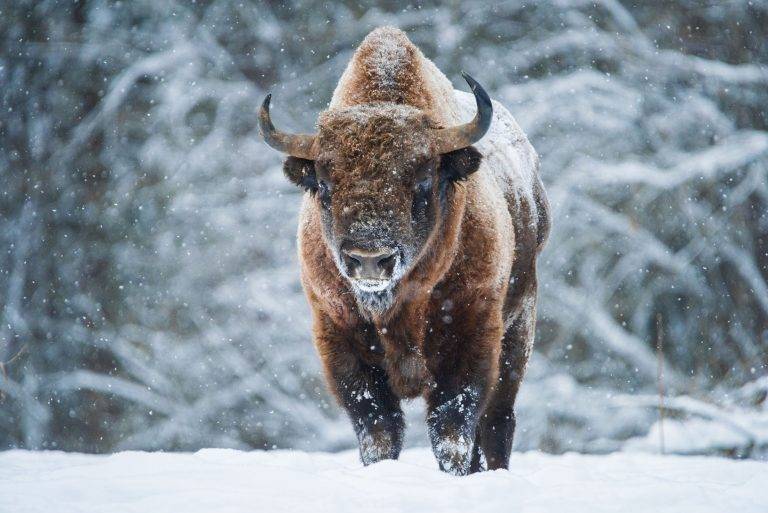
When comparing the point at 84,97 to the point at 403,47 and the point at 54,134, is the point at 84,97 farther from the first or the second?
the point at 403,47

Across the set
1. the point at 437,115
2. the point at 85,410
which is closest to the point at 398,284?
the point at 437,115

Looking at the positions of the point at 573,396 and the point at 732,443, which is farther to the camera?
the point at 573,396

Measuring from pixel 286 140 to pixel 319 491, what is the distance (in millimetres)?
1906

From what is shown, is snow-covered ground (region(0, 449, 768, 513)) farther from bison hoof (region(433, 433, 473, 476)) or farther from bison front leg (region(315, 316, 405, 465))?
bison front leg (region(315, 316, 405, 465))

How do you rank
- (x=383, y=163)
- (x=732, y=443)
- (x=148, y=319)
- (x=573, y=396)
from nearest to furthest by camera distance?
(x=383, y=163)
(x=732, y=443)
(x=573, y=396)
(x=148, y=319)

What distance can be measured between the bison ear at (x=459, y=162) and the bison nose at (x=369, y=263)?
2.27 feet

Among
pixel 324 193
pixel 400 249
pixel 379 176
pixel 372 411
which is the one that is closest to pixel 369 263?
pixel 400 249

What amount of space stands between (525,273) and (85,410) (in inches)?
423

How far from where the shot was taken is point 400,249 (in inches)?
158

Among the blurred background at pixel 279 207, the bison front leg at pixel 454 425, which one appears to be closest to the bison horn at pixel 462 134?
the bison front leg at pixel 454 425

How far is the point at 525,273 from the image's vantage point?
19.0ft

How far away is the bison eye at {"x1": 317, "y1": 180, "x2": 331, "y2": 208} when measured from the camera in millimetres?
4277

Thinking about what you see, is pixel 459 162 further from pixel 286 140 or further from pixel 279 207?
pixel 279 207

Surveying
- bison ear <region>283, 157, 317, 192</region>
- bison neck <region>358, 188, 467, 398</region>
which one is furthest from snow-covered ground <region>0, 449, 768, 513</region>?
bison ear <region>283, 157, 317, 192</region>
